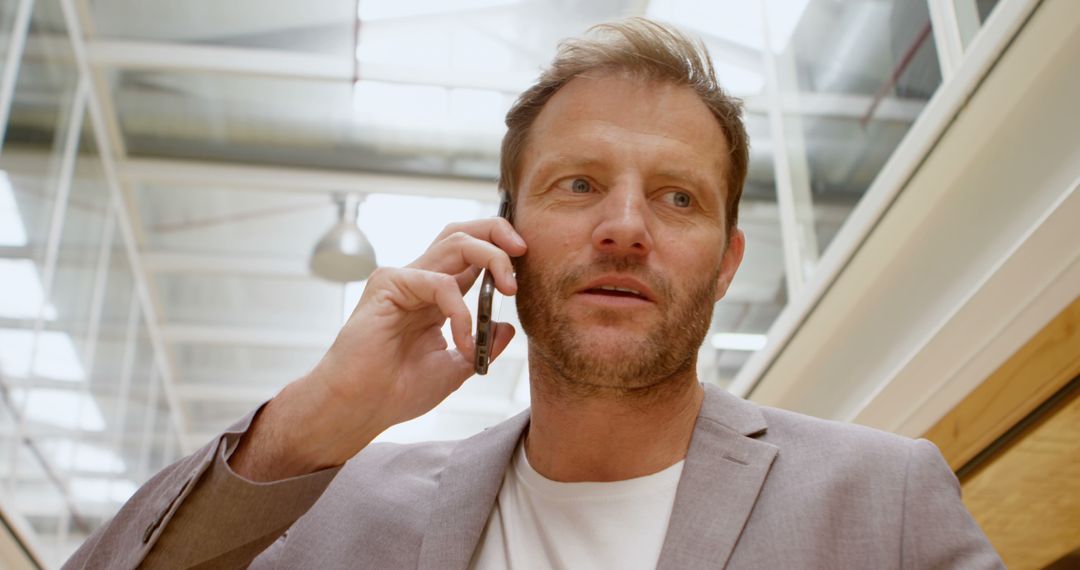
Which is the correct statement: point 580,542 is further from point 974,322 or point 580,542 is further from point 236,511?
point 974,322

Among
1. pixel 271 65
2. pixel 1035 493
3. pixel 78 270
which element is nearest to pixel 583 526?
pixel 1035 493

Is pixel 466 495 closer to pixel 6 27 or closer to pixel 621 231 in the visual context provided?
pixel 621 231

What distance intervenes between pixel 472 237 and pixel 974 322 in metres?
1.93

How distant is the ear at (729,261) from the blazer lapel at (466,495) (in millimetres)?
431

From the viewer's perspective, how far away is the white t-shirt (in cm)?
169

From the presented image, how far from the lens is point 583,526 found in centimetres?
174

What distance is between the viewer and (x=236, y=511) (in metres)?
1.66

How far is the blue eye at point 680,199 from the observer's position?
73.2 inches

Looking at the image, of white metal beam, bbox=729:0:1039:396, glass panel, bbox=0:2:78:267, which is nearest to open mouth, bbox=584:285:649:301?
white metal beam, bbox=729:0:1039:396

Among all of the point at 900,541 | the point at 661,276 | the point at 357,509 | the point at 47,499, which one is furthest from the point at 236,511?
the point at 47,499

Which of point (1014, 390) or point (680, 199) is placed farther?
point (1014, 390)

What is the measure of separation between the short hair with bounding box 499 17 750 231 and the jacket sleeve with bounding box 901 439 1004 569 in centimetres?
63

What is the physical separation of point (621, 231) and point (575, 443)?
37cm

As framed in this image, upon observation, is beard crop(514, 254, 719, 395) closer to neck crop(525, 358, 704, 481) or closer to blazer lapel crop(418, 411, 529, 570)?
neck crop(525, 358, 704, 481)
